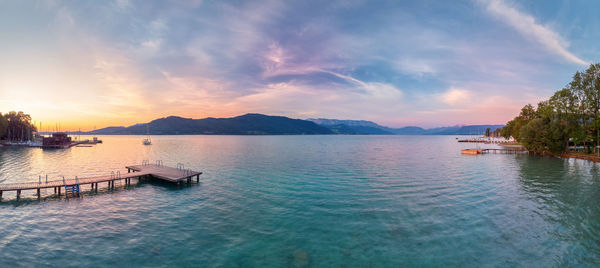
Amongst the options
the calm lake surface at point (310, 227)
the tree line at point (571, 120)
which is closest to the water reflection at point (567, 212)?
the calm lake surface at point (310, 227)

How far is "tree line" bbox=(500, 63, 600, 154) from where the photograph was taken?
64.7 meters

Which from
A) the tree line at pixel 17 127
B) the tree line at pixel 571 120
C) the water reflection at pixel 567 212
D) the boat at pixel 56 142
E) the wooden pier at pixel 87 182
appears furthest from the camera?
the tree line at pixel 17 127

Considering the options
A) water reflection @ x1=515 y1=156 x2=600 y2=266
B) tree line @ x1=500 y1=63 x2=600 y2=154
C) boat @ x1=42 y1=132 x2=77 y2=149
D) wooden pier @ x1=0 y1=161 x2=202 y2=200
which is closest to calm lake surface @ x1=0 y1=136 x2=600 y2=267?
water reflection @ x1=515 y1=156 x2=600 y2=266

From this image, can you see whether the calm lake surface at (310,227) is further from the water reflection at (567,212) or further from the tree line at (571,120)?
the tree line at (571,120)

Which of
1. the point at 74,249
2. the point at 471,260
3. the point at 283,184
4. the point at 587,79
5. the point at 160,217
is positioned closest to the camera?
the point at 471,260

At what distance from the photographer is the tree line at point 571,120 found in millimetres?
64688

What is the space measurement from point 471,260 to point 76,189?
44.8 m

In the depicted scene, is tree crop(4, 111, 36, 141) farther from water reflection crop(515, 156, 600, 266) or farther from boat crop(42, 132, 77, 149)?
water reflection crop(515, 156, 600, 266)

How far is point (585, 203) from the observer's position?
2862 cm

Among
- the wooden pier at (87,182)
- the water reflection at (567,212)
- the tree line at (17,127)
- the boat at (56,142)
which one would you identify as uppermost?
the tree line at (17,127)

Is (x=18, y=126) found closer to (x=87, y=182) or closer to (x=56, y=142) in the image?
(x=56, y=142)

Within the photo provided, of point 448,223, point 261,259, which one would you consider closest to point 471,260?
point 448,223

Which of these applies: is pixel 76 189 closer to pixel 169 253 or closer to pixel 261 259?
Result: pixel 169 253

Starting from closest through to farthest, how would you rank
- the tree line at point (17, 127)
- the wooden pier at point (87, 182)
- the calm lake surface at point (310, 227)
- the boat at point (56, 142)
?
1. the calm lake surface at point (310, 227)
2. the wooden pier at point (87, 182)
3. the boat at point (56, 142)
4. the tree line at point (17, 127)
